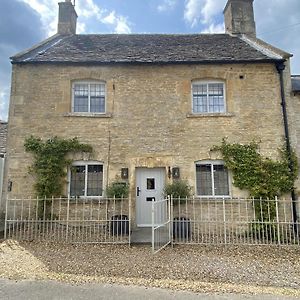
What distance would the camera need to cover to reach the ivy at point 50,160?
34.1ft

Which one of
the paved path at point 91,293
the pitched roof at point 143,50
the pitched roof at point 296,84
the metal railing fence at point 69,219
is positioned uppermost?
the pitched roof at point 143,50

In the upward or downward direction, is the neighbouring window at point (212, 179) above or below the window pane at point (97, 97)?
below

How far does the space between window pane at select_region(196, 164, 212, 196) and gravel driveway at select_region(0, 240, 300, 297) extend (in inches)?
105

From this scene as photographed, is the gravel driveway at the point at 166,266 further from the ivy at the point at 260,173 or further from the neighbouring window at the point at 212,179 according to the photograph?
the neighbouring window at the point at 212,179

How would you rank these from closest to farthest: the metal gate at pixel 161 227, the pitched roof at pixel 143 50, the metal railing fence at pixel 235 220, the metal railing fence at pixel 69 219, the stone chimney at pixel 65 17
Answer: the metal gate at pixel 161 227 < the metal railing fence at pixel 69 219 < the metal railing fence at pixel 235 220 < the pitched roof at pixel 143 50 < the stone chimney at pixel 65 17

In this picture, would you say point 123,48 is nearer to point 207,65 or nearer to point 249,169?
point 207,65

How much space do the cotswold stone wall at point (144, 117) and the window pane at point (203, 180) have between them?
40cm

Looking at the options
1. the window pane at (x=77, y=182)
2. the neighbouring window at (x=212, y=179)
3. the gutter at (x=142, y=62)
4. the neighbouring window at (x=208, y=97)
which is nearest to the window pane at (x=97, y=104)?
the gutter at (x=142, y=62)

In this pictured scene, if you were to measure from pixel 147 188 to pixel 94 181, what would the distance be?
6.96 feet

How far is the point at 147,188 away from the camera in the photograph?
432 inches

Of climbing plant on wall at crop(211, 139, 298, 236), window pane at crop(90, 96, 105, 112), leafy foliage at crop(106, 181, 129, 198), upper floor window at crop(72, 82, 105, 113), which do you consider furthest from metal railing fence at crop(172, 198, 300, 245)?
upper floor window at crop(72, 82, 105, 113)

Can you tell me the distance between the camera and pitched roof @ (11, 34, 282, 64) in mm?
11273

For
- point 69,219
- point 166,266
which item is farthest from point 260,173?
point 69,219

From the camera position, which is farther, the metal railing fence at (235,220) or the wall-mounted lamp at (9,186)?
the wall-mounted lamp at (9,186)
